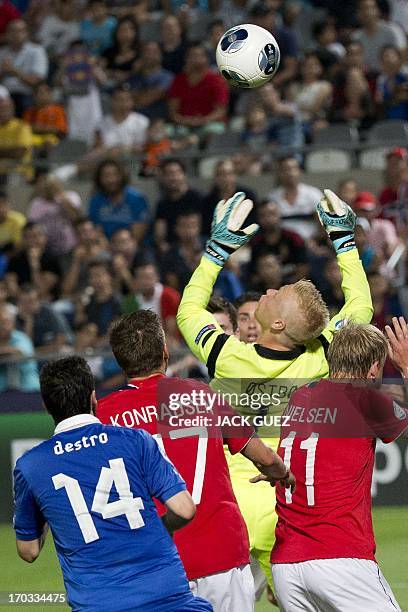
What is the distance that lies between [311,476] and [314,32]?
1312 cm

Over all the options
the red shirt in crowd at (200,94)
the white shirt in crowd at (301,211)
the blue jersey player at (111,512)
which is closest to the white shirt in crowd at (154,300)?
the white shirt in crowd at (301,211)

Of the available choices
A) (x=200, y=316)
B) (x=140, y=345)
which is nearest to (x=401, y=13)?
(x=200, y=316)

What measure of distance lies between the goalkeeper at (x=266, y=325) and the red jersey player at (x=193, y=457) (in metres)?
0.41

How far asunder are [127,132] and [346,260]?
1041cm

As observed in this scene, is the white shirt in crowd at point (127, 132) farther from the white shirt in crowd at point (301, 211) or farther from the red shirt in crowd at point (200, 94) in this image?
the white shirt in crowd at point (301, 211)

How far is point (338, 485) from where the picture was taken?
5316mm

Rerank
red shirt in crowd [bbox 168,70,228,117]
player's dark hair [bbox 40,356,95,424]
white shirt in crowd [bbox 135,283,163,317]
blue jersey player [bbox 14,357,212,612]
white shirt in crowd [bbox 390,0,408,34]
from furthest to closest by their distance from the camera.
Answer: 1. white shirt in crowd [bbox 390,0,408,34]
2. red shirt in crowd [bbox 168,70,228,117]
3. white shirt in crowd [bbox 135,283,163,317]
4. player's dark hair [bbox 40,356,95,424]
5. blue jersey player [bbox 14,357,212,612]

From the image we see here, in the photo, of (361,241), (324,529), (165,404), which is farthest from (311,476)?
(361,241)

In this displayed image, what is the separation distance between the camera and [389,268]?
13.1 meters

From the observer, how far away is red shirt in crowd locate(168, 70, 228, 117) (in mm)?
16109

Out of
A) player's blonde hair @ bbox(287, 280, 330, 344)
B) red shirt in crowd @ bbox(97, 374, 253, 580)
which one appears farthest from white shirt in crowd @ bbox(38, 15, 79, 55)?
red shirt in crowd @ bbox(97, 374, 253, 580)

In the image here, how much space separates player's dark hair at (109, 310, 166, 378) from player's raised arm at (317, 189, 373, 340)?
0.98 m

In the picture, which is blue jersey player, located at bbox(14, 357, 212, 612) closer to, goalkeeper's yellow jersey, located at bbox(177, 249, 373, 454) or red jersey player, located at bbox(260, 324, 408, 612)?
red jersey player, located at bbox(260, 324, 408, 612)

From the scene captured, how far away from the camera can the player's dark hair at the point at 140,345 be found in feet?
17.8
